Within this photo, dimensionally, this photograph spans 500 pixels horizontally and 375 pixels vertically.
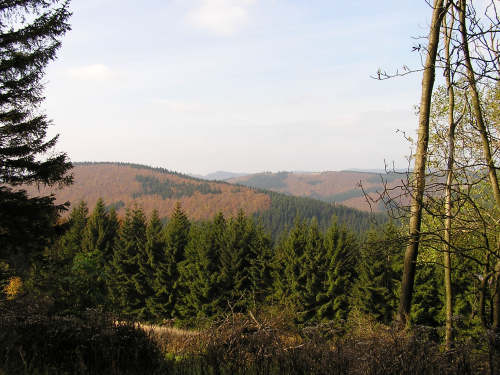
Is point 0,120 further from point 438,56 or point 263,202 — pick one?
point 263,202

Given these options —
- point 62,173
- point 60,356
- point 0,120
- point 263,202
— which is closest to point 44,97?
point 0,120

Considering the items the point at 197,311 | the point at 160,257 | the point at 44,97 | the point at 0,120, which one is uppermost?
the point at 44,97

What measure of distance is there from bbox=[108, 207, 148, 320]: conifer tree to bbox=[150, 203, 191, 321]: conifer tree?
1.62 m

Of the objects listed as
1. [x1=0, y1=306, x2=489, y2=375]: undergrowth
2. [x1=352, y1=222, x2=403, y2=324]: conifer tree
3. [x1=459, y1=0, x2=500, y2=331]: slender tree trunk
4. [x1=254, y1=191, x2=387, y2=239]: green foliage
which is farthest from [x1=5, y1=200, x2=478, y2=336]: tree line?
[x1=254, y1=191, x2=387, y2=239]: green foliage

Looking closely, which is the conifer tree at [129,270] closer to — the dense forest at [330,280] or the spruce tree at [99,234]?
the spruce tree at [99,234]

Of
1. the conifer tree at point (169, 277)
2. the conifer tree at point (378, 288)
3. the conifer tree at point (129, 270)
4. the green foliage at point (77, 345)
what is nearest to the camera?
the green foliage at point (77, 345)

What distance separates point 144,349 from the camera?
6.29 m

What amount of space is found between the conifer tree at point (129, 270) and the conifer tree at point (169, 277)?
1.62m

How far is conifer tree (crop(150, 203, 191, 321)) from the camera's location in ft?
114

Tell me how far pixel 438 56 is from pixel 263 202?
17395 cm

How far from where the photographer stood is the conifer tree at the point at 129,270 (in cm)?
3578

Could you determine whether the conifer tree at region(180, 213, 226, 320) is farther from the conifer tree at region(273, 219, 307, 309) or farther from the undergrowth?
the undergrowth

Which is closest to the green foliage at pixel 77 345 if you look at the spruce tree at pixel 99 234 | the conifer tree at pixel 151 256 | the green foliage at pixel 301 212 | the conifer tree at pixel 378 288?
the conifer tree at pixel 378 288

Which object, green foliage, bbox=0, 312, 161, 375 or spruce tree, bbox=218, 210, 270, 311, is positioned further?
spruce tree, bbox=218, 210, 270, 311
